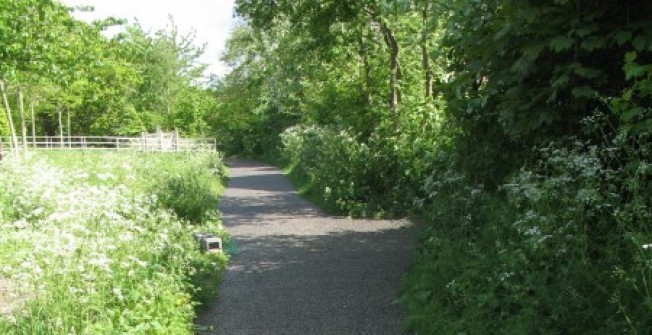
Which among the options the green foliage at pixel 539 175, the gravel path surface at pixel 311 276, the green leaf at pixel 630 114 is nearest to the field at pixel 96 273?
the gravel path surface at pixel 311 276

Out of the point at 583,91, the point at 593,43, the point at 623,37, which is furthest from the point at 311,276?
the point at 623,37

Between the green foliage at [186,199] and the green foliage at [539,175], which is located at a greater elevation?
the green foliage at [539,175]

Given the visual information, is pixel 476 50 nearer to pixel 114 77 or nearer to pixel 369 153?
pixel 369 153

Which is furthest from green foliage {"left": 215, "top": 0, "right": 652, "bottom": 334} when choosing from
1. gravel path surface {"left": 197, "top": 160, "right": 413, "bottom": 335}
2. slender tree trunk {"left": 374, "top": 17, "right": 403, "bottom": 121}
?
slender tree trunk {"left": 374, "top": 17, "right": 403, "bottom": 121}

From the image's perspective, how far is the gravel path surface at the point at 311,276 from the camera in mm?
6293

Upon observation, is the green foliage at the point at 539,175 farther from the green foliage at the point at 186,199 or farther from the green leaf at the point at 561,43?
the green foliage at the point at 186,199

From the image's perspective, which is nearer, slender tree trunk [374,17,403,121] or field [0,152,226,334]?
field [0,152,226,334]

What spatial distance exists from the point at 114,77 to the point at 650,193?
4557 cm

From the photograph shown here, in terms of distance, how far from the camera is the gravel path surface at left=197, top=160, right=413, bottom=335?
6293mm

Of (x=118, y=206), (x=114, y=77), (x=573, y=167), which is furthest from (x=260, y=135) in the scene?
(x=573, y=167)

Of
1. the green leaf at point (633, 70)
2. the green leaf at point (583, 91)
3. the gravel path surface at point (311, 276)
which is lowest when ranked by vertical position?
the gravel path surface at point (311, 276)

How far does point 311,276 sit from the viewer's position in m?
8.29

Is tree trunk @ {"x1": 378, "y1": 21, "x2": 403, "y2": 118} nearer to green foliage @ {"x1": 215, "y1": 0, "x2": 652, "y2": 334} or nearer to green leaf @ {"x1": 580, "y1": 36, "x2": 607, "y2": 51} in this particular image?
green foliage @ {"x1": 215, "y1": 0, "x2": 652, "y2": 334}

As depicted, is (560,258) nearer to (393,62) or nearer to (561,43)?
(561,43)
